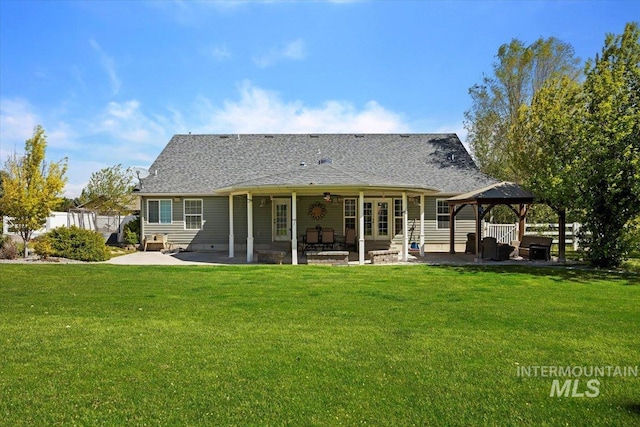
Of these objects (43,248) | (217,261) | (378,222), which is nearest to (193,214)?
(217,261)

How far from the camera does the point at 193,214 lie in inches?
750

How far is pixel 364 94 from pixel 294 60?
401cm

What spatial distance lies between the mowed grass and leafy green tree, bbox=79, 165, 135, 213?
93.8ft

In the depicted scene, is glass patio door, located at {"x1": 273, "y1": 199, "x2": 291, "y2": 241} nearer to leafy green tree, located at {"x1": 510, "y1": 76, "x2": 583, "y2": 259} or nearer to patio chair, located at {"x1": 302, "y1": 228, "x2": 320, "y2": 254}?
patio chair, located at {"x1": 302, "y1": 228, "x2": 320, "y2": 254}

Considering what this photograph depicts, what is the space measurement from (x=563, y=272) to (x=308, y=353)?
9863 millimetres

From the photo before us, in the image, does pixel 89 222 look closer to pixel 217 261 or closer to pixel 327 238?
pixel 217 261

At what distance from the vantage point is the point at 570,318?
21.1 ft

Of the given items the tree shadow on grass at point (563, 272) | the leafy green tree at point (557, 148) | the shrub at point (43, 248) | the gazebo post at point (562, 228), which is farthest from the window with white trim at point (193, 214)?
the gazebo post at point (562, 228)

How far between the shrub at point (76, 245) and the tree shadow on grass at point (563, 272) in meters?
11.5

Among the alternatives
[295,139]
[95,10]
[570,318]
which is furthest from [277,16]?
[570,318]

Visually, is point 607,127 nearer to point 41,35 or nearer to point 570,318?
point 570,318

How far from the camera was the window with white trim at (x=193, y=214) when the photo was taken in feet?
62.5

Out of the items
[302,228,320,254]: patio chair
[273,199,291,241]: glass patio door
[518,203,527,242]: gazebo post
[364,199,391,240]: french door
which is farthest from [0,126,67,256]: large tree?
[518,203,527,242]: gazebo post

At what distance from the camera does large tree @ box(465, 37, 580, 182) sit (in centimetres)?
2444
